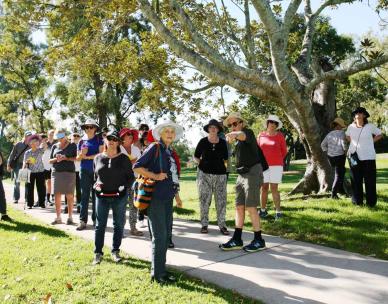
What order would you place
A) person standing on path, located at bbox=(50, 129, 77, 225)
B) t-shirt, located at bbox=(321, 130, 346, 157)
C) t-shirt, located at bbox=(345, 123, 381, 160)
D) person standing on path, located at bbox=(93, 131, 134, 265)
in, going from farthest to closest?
t-shirt, located at bbox=(321, 130, 346, 157) → person standing on path, located at bbox=(50, 129, 77, 225) → t-shirt, located at bbox=(345, 123, 381, 160) → person standing on path, located at bbox=(93, 131, 134, 265)

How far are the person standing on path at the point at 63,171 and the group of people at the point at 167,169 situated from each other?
2 centimetres

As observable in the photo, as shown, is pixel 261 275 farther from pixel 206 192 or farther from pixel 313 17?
pixel 313 17

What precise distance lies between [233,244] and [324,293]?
198 cm

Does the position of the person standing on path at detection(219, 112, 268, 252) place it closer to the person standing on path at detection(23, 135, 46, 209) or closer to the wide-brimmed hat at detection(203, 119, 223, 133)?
the wide-brimmed hat at detection(203, 119, 223, 133)

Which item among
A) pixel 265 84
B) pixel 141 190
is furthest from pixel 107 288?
pixel 265 84

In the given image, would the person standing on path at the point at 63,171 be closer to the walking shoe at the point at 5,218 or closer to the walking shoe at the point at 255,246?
the walking shoe at the point at 5,218

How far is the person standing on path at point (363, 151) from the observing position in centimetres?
823

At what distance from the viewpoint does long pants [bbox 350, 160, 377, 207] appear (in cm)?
824

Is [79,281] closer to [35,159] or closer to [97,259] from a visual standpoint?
[97,259]

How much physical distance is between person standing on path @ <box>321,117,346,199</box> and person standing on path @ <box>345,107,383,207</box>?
0.81m

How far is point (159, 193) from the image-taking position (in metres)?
4.80

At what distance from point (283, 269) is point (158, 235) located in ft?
5.48

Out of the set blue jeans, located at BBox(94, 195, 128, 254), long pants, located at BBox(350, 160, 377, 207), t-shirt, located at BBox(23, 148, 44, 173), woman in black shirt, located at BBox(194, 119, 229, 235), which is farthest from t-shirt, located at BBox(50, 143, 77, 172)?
long pants, located at BBox(350, 160, 377, 207)

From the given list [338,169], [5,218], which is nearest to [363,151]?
[338,169]
